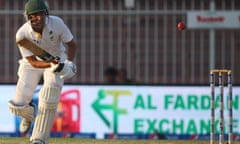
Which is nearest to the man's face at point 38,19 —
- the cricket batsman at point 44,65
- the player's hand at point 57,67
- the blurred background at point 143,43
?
the cricket batsman at point 44,65

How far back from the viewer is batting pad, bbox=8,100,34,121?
10.8m

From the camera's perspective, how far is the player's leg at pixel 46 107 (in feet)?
34.1

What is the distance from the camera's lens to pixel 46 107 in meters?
10.4

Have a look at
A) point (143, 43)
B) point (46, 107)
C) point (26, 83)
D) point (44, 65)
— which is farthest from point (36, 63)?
point (143, 43)

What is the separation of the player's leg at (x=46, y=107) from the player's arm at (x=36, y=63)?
0.09 metres

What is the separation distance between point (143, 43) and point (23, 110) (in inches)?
316

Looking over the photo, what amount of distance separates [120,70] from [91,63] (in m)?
0.93

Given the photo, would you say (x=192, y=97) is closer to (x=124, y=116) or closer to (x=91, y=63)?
(x=124, y=116)

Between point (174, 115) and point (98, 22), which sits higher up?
point (98, 22)

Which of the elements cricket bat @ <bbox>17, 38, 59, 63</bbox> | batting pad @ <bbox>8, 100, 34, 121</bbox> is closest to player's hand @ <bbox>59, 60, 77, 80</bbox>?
cricket bat @ <bbox>17, 38, 59, 63</bbox>

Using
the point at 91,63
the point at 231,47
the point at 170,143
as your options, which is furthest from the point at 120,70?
the point at 170,143

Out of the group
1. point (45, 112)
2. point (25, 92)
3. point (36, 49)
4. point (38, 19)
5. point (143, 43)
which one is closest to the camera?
point (38, 19)

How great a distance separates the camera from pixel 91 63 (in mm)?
18859

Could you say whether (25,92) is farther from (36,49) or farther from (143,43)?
(143,43)
